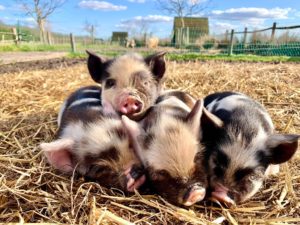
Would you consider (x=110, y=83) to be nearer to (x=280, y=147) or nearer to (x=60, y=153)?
(x=60, y=153)

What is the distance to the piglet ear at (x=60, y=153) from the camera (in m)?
2.32

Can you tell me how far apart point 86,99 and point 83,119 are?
0.63 metres

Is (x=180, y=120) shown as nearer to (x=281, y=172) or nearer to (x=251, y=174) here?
(x=251, y=174)

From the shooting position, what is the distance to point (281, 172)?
8.57 feet

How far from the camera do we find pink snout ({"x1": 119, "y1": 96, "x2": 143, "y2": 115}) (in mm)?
2701

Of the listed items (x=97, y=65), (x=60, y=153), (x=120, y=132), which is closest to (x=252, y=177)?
(x=120, y=132)

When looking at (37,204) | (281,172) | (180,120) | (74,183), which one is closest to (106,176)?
(74,183)

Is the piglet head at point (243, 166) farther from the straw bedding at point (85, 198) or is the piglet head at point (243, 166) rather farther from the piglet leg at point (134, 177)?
the piglet leg at point (134, 177)

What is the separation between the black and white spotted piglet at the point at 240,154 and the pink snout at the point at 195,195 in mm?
141

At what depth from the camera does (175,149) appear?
2.07 meters

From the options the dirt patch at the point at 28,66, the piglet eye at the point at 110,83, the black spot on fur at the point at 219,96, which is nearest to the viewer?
the piglet eye at the point at 110,83

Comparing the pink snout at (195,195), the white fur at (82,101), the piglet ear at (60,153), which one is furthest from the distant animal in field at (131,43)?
the pink snout at (195,195)

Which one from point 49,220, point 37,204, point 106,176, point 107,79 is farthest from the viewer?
point 107,79

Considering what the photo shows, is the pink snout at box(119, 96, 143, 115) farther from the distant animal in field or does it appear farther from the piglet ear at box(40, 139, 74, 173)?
the distant animal in field
